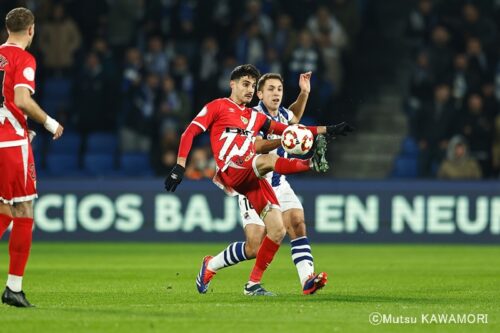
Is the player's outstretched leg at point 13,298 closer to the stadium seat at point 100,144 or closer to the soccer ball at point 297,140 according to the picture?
the soccer ball at point 297,140

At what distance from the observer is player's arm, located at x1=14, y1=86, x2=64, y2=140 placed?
9664 mm

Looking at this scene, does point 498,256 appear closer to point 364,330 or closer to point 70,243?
point 70,243

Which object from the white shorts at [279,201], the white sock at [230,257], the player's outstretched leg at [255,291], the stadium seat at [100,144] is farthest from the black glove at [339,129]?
the stadium seat at [100,144]

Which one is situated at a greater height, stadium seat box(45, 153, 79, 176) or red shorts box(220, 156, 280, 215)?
red shorts box(220, 156, 280, 215)

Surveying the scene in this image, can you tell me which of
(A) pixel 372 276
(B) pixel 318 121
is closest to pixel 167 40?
(B) pixel 318 121

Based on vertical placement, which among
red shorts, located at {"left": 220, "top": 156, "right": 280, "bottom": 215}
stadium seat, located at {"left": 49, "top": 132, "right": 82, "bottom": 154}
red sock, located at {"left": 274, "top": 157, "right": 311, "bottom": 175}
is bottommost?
stadium seat, located at {"left": 49, "top": 132, "right": 82, "bottom": 154}

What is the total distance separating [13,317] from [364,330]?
8.73 ft

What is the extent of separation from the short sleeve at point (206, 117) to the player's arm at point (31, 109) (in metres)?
1.94

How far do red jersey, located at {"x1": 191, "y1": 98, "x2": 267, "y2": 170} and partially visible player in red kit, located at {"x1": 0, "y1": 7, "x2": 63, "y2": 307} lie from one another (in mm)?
1994

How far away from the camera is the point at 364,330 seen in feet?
28.3

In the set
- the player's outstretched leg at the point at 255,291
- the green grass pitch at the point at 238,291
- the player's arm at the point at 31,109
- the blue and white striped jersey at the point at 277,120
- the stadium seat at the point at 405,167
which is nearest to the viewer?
the green grass pitch at the point at 238,291

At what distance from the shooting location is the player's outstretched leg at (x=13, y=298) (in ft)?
32.3

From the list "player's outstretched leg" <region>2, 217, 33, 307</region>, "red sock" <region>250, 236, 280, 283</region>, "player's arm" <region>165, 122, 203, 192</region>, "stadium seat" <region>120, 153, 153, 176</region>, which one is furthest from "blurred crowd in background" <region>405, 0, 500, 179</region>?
"player's outstretched leg" <region>2, 217, 33, 307</region>

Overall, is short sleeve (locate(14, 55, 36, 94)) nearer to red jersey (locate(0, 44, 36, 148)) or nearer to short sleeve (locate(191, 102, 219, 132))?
red jersey (locate(0, 44, 36, 148))
